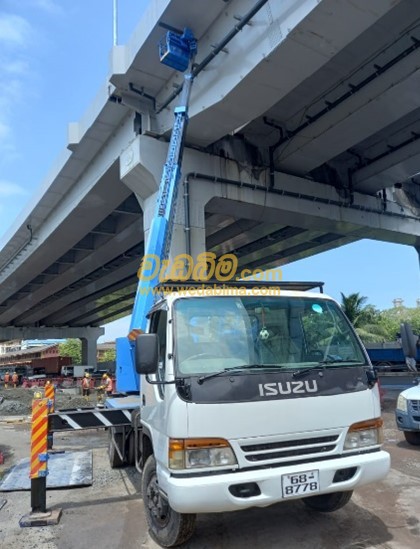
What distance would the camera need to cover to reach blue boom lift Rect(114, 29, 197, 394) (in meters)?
7.44

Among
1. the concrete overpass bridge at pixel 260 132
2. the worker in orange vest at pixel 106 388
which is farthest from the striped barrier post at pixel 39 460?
the concrete overpass bridge at pixel 260 132

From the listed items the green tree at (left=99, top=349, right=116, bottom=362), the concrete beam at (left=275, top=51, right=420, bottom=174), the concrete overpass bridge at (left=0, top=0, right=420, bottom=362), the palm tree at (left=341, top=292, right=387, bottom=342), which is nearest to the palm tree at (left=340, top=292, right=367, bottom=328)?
the palm tree at (left=341, top=292, right=387, bottom=342)

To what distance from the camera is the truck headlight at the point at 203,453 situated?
11.9ft

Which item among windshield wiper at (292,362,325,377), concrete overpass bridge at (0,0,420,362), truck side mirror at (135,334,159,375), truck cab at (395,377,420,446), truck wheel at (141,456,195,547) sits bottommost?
truck wheel at (141,456,195,547)

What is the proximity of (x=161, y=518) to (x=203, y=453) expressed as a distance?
109 cm

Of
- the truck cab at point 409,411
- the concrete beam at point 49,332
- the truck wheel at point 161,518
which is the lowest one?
the truck wheel at point 161,518

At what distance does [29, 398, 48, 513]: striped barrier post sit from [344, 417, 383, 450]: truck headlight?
330cm

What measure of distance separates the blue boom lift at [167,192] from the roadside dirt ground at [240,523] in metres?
1.92

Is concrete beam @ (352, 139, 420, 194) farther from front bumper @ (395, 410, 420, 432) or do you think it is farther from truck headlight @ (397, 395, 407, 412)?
front bumper @ (395, 410, 420, 432)

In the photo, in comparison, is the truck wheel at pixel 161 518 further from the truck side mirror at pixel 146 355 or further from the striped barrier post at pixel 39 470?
the striped barrier post at pixel 39 470

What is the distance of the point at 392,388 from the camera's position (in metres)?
17.2

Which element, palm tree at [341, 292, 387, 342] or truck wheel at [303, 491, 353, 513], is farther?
palm tree at [341, 292, 387, 342]

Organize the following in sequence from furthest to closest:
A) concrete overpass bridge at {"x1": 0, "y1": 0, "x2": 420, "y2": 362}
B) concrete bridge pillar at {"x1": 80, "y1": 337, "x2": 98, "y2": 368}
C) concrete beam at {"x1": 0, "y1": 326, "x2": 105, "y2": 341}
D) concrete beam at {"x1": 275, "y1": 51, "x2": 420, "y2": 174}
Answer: concrete bridge pillar at {"x1": 80, "y1": 337, "x2": 98, "y2": 368} < concrete beam at {"x1": 0, "y1": 326, "x2": 105, "y2": 341} < concrete beam at {"x1": 275, "y1": 51, "x2": 420, "y2": 174} < concrete overpass bridge at {"x1": 0, "y1": 0, "x2": 420, "y2": 362}

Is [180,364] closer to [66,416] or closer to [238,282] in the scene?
[238,282]
